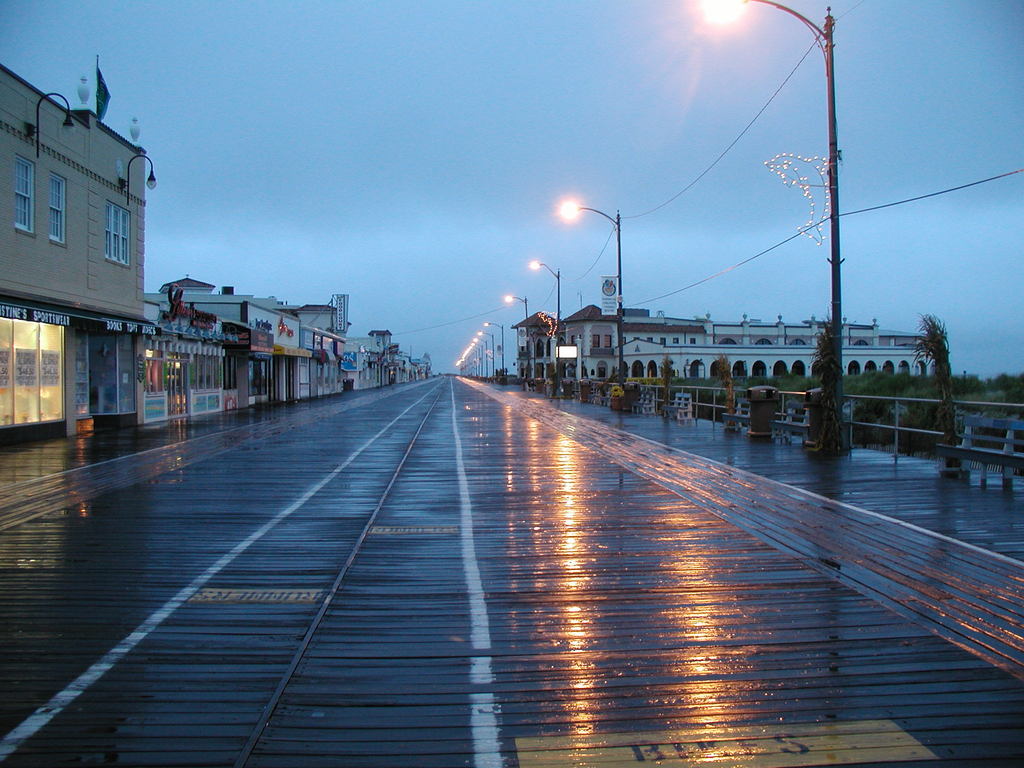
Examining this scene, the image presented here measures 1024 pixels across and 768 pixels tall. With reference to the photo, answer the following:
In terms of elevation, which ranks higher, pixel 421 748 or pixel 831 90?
pixel 831 90

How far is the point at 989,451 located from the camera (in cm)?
1163

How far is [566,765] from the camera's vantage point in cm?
379

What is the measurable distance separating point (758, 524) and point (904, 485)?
4005 millimetres

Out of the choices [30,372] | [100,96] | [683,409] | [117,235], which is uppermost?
[100,96]

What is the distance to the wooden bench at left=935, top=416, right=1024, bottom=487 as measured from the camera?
10977 mm

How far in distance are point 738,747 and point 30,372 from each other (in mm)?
20154

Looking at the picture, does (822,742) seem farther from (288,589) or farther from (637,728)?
(288,589)

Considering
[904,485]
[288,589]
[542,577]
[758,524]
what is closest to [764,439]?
[904,485]

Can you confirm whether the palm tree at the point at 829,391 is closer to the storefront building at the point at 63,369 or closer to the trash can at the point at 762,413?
the trash can at the point at 762,413

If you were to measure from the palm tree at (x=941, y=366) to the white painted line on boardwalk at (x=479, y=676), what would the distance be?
825 cm

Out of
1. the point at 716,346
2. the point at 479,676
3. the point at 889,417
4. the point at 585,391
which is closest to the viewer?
the point at 479,676

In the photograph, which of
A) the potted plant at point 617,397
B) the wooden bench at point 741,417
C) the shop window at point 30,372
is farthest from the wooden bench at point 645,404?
the shop window at point 30,372

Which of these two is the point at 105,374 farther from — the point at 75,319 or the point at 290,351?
the point at 290,351

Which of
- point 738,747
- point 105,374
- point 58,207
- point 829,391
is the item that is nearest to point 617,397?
point 829,391
